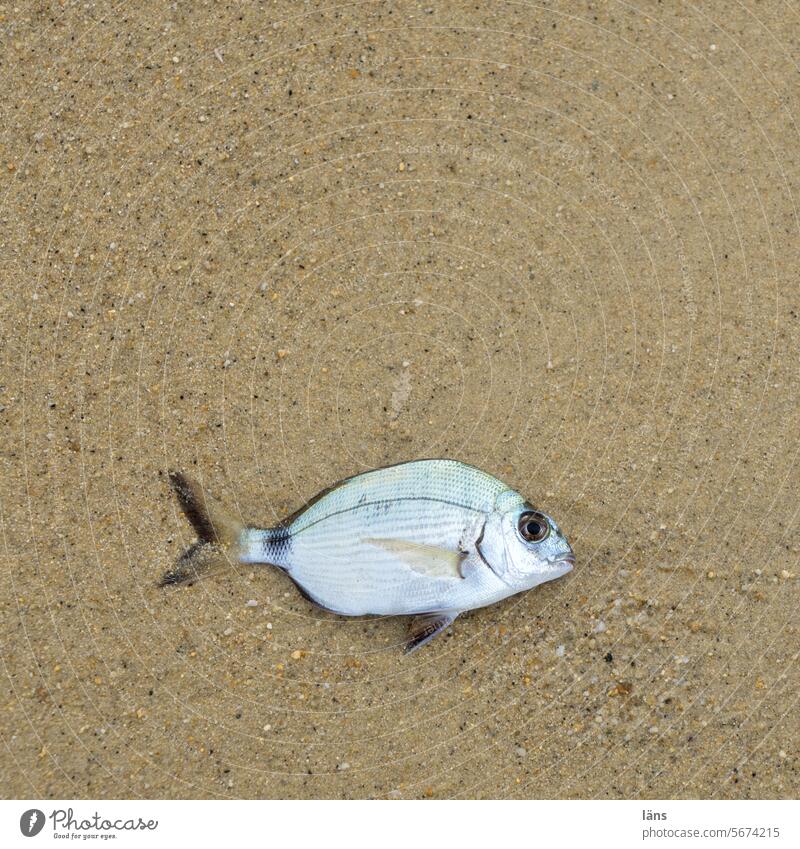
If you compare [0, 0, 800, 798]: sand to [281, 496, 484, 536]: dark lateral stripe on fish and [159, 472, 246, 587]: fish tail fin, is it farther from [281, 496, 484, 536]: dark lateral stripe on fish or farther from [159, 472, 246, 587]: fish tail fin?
[281, 496, 484, 536]: dark lateral stripe on fish

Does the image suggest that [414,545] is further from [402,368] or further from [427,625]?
[402,368]

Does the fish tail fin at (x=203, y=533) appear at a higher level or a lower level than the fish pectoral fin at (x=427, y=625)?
higher

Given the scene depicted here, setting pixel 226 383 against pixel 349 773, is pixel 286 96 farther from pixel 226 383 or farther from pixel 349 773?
pixel 349 773

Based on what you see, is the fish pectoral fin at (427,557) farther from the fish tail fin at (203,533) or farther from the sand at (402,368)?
the fish tail fin at (203,533)

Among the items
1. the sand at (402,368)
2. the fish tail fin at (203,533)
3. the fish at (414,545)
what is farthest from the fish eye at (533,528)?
the fish tail fin at (203,533)

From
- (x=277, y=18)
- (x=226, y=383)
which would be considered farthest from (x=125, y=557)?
(x=277, y=18)
